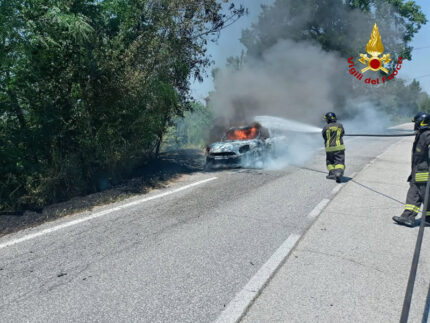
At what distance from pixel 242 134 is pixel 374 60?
25015 mm

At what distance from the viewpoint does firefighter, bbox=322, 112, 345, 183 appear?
7.97 metres

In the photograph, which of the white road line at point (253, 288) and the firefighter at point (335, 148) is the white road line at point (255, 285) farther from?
the firefighter at point (335, 148)

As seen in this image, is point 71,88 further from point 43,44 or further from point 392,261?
point 392,261

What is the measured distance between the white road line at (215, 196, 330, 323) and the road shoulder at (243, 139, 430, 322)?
6 centimetres

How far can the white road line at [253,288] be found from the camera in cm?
261

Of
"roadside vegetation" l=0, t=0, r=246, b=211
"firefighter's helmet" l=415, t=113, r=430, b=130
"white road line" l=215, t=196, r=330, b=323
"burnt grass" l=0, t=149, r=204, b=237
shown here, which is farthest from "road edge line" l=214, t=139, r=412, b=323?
"roadside vegetation" l=0, t=0, r=246, b=211

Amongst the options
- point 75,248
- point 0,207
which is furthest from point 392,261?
point 0,207

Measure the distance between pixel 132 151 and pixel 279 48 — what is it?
19.9m

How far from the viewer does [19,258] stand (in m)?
3.75

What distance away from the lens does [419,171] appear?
15.4ft

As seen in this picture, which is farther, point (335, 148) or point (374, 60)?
point (374, 60)

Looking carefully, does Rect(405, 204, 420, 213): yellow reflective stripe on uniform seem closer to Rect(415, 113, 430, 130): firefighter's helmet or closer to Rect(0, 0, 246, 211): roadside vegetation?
Rect(415, 113, 430, 130): firefighter's helmet

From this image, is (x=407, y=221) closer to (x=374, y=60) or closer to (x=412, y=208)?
(x=412, y=208)

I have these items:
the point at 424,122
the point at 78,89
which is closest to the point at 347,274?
the point at 424,122
